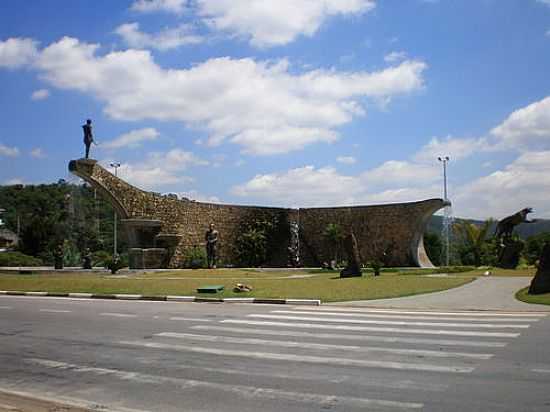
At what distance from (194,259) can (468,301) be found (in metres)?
24.4

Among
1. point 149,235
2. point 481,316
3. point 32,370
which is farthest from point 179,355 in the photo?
point 149,235

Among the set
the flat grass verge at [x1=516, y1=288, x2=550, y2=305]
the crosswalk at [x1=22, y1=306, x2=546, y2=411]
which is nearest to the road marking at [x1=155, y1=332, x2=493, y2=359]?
the crosswalk at [x1=22, y1=306, x2=546, y2=411]

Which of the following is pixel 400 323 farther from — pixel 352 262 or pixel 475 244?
pixel 475 244

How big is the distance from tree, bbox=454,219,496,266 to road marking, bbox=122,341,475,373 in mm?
35136

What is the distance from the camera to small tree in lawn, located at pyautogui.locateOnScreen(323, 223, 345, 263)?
44969 mm

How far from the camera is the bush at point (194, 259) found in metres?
39.1

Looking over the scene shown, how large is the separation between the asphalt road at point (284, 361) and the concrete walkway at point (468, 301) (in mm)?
1406

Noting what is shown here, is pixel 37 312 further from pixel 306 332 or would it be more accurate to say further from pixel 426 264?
pixel 426 264

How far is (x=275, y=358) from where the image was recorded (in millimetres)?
9469

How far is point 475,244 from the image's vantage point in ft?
148

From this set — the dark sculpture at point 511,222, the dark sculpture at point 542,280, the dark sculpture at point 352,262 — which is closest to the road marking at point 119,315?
the dark sculpture at point 542,280

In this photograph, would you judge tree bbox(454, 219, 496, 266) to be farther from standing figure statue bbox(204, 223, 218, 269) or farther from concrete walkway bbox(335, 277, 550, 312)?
concrete walkway bbox(335, 277, 550, 312)

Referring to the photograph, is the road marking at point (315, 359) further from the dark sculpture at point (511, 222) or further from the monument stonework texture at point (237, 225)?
the dark sculpture at point (511, 222)

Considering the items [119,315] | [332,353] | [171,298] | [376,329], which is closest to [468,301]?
[376,329]
